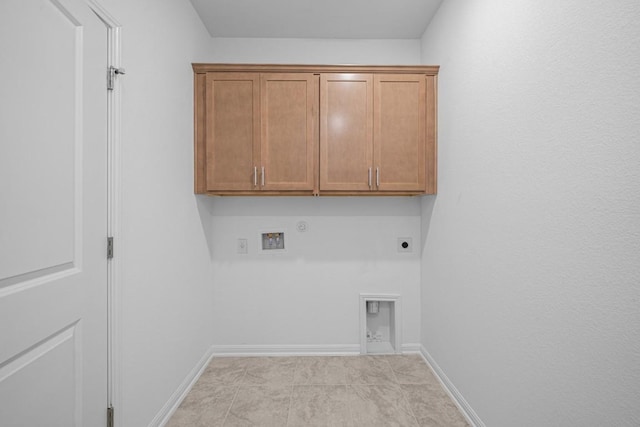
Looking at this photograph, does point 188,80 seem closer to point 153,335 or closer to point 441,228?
point 153,335

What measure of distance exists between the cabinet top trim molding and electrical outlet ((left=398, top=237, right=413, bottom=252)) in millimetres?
1362

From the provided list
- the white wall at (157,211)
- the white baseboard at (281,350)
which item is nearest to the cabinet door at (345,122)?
the white wall at (157,211)

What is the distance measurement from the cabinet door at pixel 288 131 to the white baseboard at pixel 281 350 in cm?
142

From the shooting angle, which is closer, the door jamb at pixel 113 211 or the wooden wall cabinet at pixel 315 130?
the door jamb at pixel 113 211

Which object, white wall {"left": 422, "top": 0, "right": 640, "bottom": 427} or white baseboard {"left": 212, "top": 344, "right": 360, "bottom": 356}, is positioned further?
white baseboard {"left": 212, "top": 344, "right": 360, "bottom": 356}

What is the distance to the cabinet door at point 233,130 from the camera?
7.34ft

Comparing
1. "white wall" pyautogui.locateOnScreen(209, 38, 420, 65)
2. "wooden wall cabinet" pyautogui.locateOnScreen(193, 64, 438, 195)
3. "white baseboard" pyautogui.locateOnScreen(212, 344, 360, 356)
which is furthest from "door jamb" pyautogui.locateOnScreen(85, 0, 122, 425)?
"white wall" pyautogui.locateOnScreen(209, 38, 420, 65)

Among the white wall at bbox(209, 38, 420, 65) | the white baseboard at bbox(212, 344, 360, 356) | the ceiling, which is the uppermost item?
the ceiling

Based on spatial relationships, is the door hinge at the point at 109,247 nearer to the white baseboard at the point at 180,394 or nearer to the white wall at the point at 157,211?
the white wall at the point at 157,211

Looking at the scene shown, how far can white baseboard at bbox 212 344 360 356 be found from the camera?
8.48 ft

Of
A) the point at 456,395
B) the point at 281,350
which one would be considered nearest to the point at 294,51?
the point at 281,350

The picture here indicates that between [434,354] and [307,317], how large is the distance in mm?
1073

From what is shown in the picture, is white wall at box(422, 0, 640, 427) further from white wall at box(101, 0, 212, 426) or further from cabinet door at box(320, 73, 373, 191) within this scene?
white wall at box(101, 0, 212, 426)

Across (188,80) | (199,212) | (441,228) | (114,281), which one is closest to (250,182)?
(199,212)
